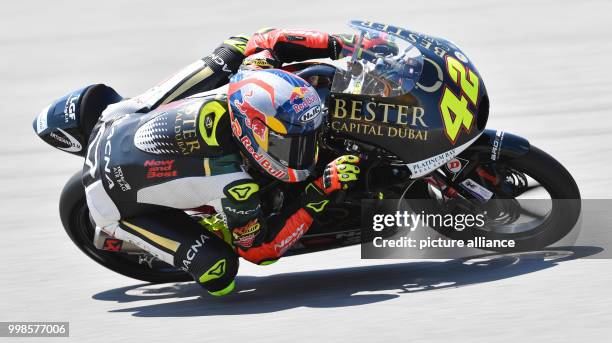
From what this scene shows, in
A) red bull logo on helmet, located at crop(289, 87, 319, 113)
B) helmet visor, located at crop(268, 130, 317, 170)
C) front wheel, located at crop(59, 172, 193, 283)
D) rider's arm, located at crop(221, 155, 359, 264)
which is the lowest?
front wheel, located at crop(59, 172, 193, 283)

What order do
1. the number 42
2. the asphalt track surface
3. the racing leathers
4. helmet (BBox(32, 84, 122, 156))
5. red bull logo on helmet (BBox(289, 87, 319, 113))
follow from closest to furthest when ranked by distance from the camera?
the asphalt track surface → red bull logo on helmet (BBox(289, 87, 319, 113)) → the number 42 → the racing leathers → helmet (BBox(32, 84, 122, 156))

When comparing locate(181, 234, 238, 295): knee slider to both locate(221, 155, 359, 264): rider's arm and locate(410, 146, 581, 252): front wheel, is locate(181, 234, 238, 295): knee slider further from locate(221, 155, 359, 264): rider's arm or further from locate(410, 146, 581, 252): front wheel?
locate(410, 146, 581, 252): front wheel

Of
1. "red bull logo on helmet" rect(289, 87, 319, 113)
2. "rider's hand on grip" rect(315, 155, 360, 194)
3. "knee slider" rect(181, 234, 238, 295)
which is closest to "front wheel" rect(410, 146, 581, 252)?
"rider's hand on grip" rect(315, 155, 360, 194)

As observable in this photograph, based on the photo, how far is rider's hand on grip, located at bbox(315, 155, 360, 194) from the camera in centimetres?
655

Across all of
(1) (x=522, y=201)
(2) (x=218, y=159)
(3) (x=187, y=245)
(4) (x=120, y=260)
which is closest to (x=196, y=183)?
(2) (x=218, y=159)

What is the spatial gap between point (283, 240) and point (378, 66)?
1.13 meters

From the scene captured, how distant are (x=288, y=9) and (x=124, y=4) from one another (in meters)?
2.63

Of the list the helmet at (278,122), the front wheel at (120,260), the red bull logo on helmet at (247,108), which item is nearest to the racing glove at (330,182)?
the helmet at (278,122)

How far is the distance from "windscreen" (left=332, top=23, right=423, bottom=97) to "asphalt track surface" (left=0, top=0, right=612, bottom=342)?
1.16m

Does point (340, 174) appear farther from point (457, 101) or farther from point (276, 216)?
point (457, 101)

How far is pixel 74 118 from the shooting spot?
7.70m

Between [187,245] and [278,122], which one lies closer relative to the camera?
[278,122]

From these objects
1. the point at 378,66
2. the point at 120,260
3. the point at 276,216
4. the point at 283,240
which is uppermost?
the point at 378,66

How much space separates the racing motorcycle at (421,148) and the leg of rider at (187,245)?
306 millimetres
